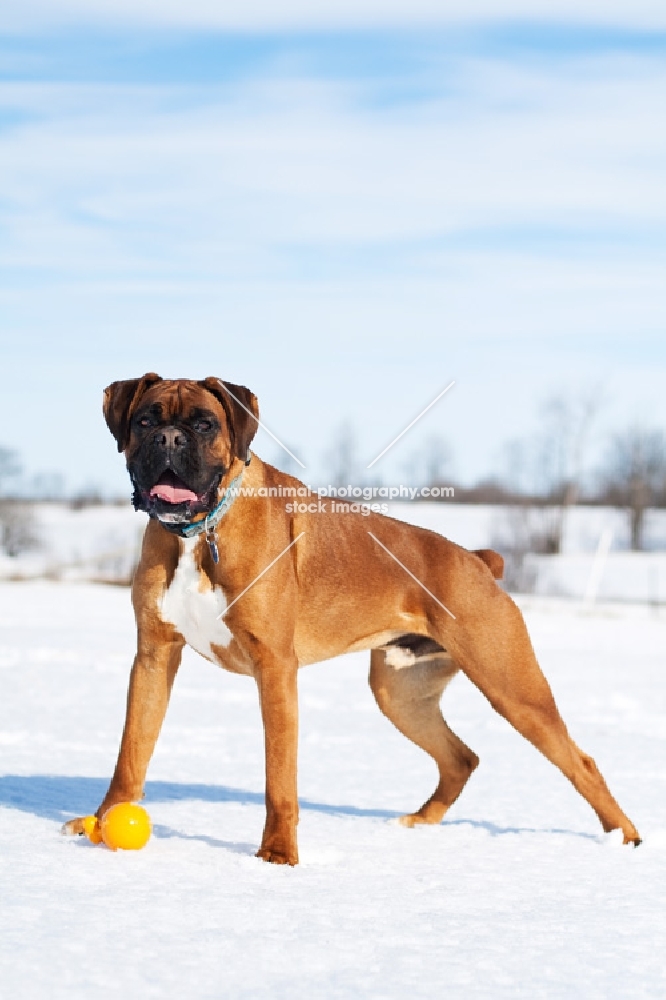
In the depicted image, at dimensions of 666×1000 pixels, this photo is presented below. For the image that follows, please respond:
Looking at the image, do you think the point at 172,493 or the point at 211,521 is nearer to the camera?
the point at 172,493

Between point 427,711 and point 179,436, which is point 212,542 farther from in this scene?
point 427,711

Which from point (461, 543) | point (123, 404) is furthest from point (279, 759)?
point (461, 543)

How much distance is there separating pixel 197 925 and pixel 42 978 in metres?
0.69

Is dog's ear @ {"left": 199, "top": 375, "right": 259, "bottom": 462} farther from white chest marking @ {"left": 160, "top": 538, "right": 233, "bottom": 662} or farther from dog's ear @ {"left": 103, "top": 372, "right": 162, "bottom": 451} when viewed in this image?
white chest marking @ {"left": 160, "top": 538, "right": 233, "bottom": 662}

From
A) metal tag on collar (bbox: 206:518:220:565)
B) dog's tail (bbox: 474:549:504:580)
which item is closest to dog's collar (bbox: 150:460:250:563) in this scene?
metal tag on collar (bbox: 206:518:220:565)

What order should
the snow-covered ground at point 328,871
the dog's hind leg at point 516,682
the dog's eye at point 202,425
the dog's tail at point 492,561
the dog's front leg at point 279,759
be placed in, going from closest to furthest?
the snow-covered ground at point 328,871, the dog's eye at point 202,425, the dog's front leg at point 279,759, the dog's hind leg at point 516,682, the dog's tail at point 492,561

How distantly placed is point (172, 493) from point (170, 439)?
0.22 meters

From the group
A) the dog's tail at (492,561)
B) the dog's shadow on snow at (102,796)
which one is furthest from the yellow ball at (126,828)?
the dog's tail at (492,561)

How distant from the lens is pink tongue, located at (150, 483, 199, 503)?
4918 mm

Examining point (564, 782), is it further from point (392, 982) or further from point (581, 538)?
point (581, 538)

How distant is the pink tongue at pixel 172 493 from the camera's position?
4918 mm

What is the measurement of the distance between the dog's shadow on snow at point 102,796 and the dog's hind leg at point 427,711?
0.66 ft

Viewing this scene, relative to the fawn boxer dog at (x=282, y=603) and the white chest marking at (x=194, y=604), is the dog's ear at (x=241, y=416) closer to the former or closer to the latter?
the fawn boxer dog at (x=282, y=603)

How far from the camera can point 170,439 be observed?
487 centimetres
